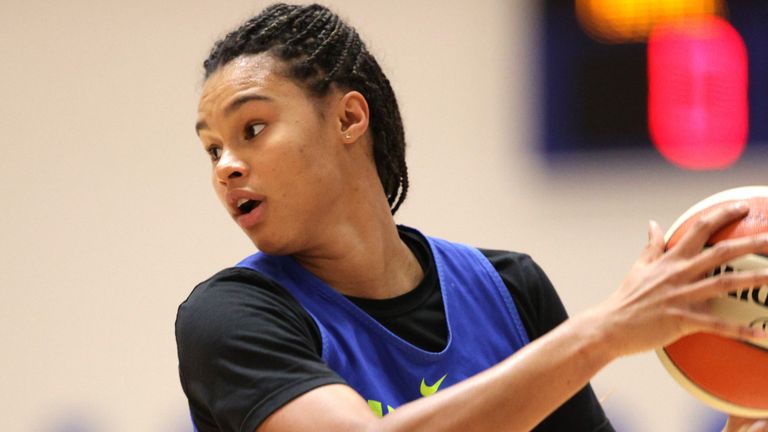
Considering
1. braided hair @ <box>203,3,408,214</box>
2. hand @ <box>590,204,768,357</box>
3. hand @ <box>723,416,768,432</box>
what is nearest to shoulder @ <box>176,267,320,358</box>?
braided hair @ <box>203,3,408,214</box>

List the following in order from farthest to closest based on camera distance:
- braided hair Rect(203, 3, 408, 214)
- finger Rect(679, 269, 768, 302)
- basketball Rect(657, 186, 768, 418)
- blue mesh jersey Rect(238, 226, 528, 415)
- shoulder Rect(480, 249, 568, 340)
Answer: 1. shoulder Rect(480, 249, 568, 340)
2. braided hair Rect(203, 3, 408, 214)
3. blue mesh jersey Rect(238, 226, 528, 415)
4. basketball Rect(657, 186, 768, 418)
5. finger Rect(679, 269, 768, 302)

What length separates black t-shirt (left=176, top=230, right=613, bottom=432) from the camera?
167cm

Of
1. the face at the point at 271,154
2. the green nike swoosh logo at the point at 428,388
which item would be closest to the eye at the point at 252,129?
the face at the point at 271,154

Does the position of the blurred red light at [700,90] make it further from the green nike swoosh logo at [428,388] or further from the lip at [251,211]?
the lip at [251,211]

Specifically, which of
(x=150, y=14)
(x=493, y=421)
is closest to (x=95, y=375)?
(x=150, y=14)

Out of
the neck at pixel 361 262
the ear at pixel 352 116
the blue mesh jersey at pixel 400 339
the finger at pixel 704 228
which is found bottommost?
the blue mesh jersey at pixel 400 339

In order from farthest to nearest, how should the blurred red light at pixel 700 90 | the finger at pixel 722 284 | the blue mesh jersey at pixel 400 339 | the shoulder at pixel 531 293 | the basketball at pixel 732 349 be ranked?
1. the blurred red light at pixel 700 90
2. the shoulder at pixel 531 293
3. the blue mesh jersey at pixel 400 339
4. the basketball at pixel 732 349
5. the finger at pixel 722 284

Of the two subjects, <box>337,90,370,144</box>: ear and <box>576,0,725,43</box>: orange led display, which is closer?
<box>337,90,370,144</box>: ear

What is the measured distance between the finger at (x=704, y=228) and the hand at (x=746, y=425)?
43 cm

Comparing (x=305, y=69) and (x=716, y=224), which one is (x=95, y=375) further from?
(x=716, y=224)

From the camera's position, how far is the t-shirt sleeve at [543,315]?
2088 mm

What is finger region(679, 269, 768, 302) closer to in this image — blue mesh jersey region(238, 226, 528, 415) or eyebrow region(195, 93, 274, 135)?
blue mesh jersey region(238, 226, 528, 415)

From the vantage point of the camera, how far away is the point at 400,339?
1935 mm

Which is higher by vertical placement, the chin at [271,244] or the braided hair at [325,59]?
the braided hair at [325,59]
